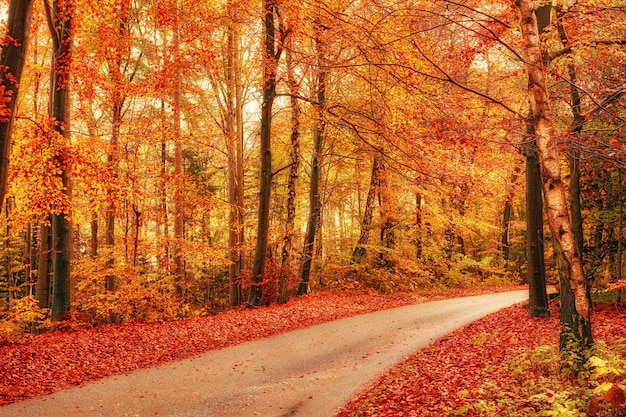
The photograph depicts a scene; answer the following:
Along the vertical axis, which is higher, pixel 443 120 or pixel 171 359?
pixel 443 120

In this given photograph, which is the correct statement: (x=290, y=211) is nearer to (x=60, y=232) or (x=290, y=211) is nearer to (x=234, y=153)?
(x=234, y=153)

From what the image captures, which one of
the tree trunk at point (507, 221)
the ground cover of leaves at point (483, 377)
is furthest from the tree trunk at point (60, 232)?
the tree trunk at point (507, 221)

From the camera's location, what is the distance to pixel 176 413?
670cm

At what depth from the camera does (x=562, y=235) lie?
247 inches

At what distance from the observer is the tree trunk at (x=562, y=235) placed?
6.23 metres

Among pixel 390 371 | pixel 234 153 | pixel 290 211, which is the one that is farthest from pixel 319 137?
pixel 390 371

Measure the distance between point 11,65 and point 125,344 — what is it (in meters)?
6.35

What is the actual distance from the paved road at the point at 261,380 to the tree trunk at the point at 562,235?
338 cm

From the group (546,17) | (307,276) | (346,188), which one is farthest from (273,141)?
(546,17)

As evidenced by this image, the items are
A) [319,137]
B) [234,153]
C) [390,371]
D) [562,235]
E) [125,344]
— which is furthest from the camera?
[234,153]

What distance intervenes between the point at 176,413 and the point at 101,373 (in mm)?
2965

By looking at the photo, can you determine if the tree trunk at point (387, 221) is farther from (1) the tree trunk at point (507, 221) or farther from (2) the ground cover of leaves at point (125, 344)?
(1) the tree trunk at point (507, 221)

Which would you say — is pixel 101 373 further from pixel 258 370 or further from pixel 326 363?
pixel 326 363

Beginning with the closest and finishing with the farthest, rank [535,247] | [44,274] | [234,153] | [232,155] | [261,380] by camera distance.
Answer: [261,380] < [535,247] < [44,274] < [232,155] < [234,153]
